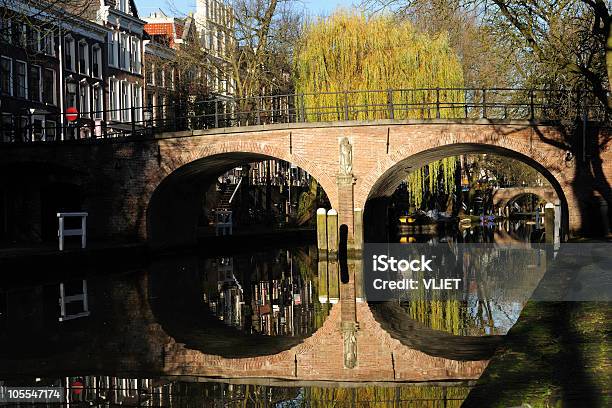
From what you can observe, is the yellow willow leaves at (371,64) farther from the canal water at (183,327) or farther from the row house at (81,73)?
the canal water at (183,327)

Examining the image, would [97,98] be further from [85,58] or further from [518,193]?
[518,193]

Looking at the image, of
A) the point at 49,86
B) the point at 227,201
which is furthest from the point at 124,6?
the point at 227,201

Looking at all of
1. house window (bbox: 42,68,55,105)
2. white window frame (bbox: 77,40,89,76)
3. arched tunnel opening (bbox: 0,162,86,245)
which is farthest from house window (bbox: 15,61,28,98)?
arched tunnel opening (bbox: 0,162,86,245)

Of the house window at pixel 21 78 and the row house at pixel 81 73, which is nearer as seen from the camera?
the row house at pixel 81 73

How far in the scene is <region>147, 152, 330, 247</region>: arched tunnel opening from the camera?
1246 inches

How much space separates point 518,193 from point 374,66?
28.7 metres

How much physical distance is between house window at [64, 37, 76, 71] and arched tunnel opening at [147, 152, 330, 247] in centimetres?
833

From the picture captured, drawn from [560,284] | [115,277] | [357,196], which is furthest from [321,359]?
[357,196]

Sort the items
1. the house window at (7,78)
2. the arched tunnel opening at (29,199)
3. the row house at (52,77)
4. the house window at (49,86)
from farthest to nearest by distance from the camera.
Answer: the house window at (49,86)
the house window at (7,78)
the row house at (52,77)
the arched tunnel opening at (29,199)

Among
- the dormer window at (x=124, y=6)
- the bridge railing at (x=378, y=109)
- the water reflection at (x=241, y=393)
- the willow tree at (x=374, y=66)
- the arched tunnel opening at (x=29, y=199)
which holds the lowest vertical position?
the water reflection at (x=241, y=393)

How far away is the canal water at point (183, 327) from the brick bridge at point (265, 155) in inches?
186

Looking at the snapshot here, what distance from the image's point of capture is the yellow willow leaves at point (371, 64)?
34.0m

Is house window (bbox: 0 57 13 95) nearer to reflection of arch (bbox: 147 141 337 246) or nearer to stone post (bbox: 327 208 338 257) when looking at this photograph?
reflection of arch (bbox: 147 141 337 246)

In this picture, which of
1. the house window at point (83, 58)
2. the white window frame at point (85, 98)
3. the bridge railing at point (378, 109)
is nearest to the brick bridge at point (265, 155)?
the bridge railing at point (378, 109)
